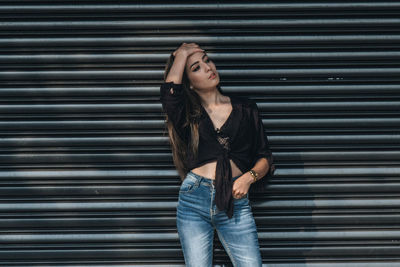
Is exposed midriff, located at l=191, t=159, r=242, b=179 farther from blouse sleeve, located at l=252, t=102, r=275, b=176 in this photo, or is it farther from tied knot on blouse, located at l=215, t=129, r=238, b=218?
blouse sleeve, located at l=252, t=102, r=275, b=176

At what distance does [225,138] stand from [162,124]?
82 cm

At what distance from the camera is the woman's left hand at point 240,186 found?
248 cm

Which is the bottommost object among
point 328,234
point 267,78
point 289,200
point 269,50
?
point 328,234

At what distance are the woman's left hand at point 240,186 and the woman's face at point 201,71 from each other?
2.42 ft

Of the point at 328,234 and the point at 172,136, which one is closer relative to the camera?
the point at 172,136

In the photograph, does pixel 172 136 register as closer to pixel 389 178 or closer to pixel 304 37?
pixel 304 37

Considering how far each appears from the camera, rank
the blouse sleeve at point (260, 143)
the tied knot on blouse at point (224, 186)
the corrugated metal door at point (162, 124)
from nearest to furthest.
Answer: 1. the tied knot on blouse at point (224, 186)
2. the blouse sleeve at point (260, 143)
3. the corrugated metal door at point (162, 124)

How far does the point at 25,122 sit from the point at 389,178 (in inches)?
137

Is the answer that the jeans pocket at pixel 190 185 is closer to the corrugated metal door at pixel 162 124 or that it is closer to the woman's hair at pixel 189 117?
the woman's hair at pixel 189 117

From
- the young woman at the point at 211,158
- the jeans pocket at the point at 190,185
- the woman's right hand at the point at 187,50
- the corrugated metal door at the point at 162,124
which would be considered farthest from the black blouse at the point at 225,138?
the corrugated metal door at the point at 162,124

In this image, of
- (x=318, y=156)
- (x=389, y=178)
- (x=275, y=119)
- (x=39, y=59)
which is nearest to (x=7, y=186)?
(x=39, y=59)

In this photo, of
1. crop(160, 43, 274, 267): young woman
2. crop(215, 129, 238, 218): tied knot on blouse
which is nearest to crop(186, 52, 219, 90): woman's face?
→ crop(160, 43, 274, 267): young woman

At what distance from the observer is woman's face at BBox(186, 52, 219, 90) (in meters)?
2.56

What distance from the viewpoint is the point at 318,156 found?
316 centimetres
